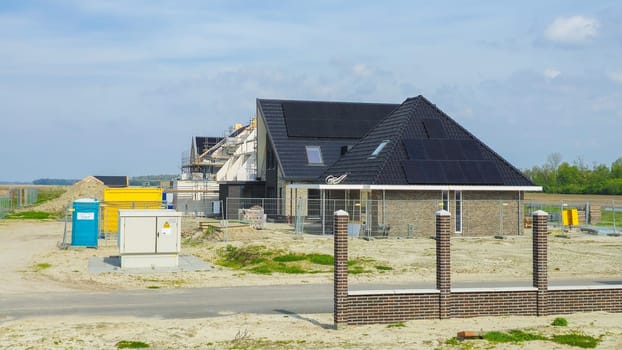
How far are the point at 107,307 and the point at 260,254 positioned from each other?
1023cm

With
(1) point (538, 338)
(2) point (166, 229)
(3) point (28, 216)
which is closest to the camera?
(1) point (538, 338)

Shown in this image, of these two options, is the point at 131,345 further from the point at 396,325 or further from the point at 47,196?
the point at 47,196

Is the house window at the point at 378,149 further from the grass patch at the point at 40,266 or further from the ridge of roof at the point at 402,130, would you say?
the grass patch at the point at 40,266

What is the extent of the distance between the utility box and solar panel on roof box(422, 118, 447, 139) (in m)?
16.2

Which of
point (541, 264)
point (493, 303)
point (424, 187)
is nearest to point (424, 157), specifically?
point (424, 187)

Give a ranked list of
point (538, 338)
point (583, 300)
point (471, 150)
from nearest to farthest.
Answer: point (538, 338) → point (583, 300) → point (471, 150)

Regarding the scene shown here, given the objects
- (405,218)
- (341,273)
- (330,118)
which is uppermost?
(330,118)

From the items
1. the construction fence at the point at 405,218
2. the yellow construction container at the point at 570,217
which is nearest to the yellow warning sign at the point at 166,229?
the construction fence at the point at 405,218

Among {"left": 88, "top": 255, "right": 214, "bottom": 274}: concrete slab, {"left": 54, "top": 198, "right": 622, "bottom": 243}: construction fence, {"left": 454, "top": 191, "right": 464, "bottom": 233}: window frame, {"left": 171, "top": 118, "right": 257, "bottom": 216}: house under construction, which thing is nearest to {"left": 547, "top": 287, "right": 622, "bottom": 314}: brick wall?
{"left": 88, "top": 255, "right": 214, "bottom": 274}: concrete slab

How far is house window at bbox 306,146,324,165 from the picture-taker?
43406mm

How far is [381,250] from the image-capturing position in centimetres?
2692

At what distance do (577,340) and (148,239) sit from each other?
14.2 m

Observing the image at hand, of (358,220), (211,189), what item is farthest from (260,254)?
(211,189)

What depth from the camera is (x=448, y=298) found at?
14836 millimetres
